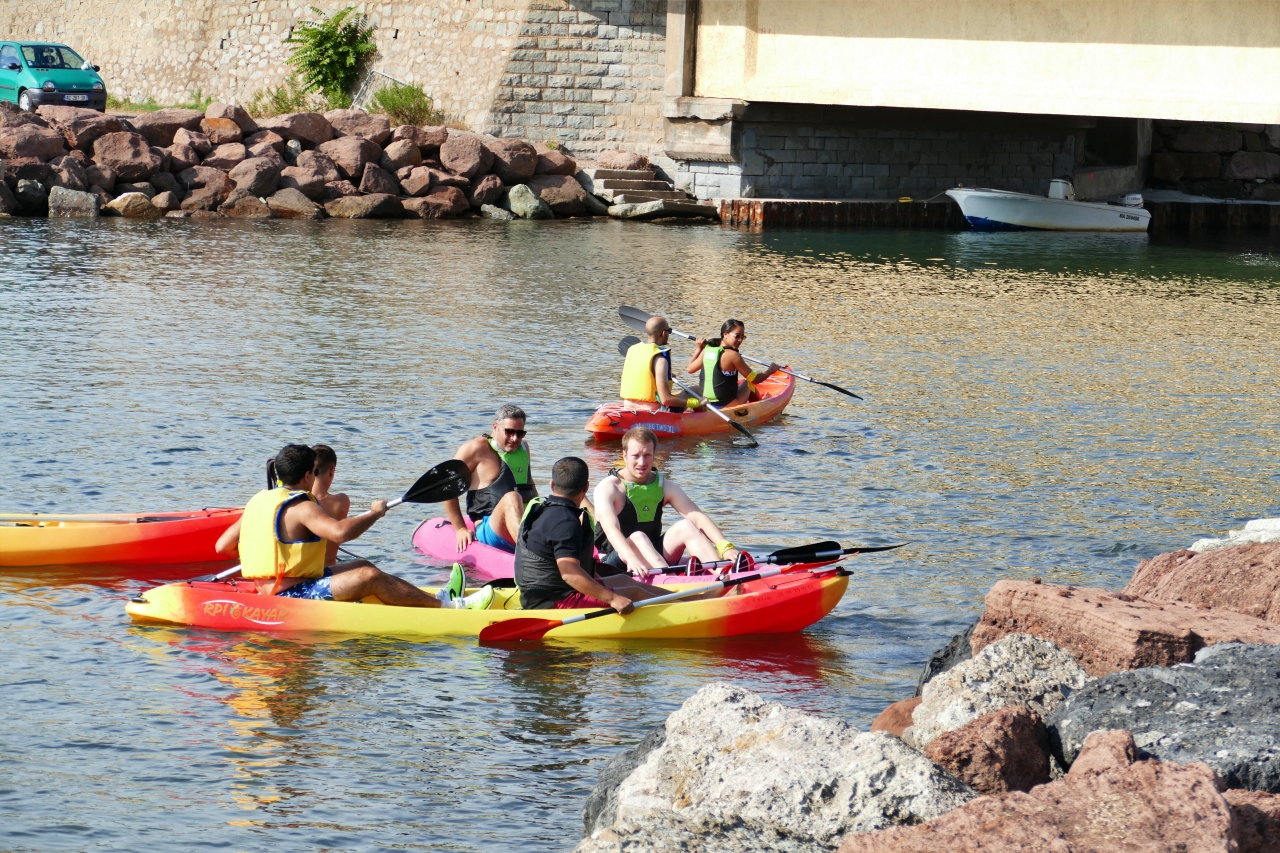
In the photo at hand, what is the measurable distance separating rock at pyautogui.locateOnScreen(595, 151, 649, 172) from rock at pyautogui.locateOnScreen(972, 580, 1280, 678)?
992 inches

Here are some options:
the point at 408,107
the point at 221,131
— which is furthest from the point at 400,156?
the point at 221,131

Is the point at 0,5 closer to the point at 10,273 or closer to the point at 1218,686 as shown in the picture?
the point at 10,273

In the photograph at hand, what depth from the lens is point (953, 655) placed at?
20.9ft

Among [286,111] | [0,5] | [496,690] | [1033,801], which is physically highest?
[0,5]

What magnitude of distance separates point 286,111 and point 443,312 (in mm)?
16374

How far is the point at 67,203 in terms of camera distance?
2619 cm

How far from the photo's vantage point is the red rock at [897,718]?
564 centimetres

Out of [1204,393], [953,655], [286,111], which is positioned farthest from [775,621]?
[286,111]

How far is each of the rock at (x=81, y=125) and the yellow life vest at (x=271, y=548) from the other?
22.0 metres

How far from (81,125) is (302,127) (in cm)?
410

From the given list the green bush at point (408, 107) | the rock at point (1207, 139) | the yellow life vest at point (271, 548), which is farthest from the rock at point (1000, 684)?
the rock at point (1207, 139)

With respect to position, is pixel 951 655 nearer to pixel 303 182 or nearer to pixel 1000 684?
pixel 1000 684

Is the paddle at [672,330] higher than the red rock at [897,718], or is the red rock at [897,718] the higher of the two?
the paddle at [672,330]

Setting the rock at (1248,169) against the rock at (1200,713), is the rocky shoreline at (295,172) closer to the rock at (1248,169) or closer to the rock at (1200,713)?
the rock at (1248,169)
